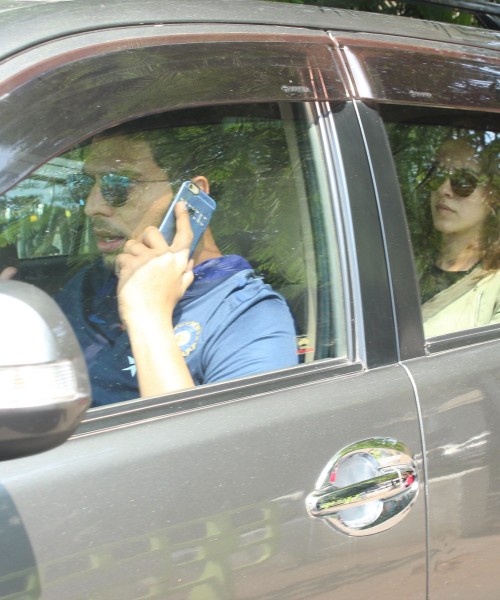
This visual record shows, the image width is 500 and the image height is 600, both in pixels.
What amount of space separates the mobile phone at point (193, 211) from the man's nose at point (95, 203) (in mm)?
173

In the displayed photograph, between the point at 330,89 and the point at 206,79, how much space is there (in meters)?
0.31

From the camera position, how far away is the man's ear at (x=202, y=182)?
1919 millimetres

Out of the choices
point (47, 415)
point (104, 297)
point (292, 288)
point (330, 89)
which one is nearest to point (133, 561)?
point (47, 415)

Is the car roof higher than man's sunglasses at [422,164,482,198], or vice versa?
the car roof

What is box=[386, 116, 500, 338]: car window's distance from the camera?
2.22 metres

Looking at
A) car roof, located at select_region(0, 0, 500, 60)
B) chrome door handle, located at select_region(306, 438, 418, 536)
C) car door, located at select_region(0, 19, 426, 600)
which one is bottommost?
chrome door handle, located at select_region(306, 438, 418, 536)

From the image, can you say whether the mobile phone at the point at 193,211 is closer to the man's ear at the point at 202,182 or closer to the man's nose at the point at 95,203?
the man's ear at the point at 202,182

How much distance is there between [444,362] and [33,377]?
1047mm

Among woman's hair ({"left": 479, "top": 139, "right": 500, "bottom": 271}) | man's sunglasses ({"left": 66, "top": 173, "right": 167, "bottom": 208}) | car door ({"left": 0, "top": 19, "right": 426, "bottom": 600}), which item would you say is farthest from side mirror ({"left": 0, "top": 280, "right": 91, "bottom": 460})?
woman's hair ({"left": 479, "top": 139, "right": 500, "bottom": 271})

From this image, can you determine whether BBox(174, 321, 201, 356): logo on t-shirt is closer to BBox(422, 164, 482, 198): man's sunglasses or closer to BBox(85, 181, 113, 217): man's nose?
BBox(85, 181, 113, 217): man's nose

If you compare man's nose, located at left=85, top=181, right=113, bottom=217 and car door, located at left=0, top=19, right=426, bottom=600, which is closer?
car door, located at left=0, top=19, right=426, bottom=600

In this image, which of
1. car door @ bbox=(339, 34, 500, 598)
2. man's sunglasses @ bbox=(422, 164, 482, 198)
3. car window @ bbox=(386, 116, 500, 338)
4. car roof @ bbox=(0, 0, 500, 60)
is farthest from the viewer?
man's sunglasses @ bbox=(422, 164, 482, 198)

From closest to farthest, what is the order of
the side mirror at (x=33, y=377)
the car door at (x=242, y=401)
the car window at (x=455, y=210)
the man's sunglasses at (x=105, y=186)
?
the side mirror at (x=33, y=377) → the car door at (x=242, y=401) → the man's sunglasses at (x=105, y=186) → the car window at (x=455, y=210)

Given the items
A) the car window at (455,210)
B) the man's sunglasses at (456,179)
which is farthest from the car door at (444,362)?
the man's sunglasses at (456,179)
